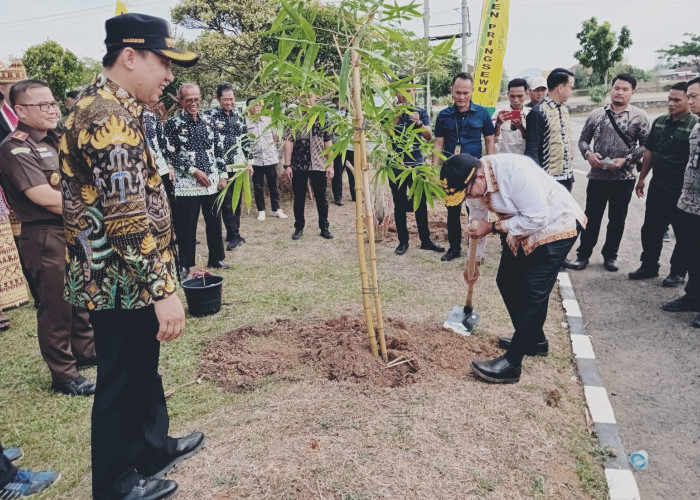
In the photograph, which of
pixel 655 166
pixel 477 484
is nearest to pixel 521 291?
pixel 477 484

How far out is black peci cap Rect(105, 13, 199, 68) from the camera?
1875 millimetres

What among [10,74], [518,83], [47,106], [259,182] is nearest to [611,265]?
[518,83]

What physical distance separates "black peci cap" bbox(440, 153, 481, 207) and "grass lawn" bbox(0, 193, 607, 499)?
1.28 m

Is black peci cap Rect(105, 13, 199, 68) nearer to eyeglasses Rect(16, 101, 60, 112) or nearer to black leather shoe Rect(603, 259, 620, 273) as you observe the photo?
eyeglasses Rect(16, 101, 60, 112)

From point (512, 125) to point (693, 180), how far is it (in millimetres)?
2081

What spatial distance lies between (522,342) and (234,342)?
2275 mm

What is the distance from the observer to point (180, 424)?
3.00m

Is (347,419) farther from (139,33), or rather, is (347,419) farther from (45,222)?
(45,222)

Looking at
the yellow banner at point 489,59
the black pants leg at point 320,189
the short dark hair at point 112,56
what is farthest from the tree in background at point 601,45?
the short dark hair at point 112,56

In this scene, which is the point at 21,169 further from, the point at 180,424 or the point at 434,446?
the point at 434,446

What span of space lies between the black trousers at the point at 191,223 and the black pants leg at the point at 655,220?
476 centimetres

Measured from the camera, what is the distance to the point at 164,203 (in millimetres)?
2168

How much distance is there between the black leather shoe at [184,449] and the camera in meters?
2.50

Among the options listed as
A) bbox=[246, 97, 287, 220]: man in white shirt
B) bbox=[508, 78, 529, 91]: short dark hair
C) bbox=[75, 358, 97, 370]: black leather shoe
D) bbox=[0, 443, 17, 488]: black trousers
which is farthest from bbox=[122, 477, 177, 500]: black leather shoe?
bbox=[246, 97, 287, 220]: man in white shirt
